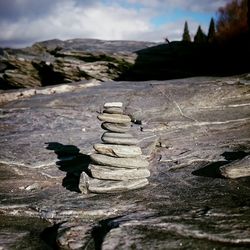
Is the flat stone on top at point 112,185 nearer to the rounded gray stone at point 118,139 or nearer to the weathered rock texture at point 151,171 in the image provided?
the weathered rock texture at point 151,171

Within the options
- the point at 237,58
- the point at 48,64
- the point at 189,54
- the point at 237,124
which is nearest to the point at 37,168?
the point at 237,124

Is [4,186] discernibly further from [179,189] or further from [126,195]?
[179,189]

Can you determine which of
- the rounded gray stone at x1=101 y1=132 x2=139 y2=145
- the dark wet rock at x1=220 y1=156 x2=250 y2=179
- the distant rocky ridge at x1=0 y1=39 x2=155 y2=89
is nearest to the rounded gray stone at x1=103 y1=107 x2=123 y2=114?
the rounded gray stone at x1=101 y1=132 x2=139 y2=145

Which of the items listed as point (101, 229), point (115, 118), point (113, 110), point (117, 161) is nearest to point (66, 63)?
point (113, 110)

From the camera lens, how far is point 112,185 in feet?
29.2

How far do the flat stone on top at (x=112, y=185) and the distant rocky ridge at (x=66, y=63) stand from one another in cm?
1741

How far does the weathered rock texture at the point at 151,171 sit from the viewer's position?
655cm

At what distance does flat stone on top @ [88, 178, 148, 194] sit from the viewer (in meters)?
8.85

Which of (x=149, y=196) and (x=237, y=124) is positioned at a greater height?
(x=237, y=124)

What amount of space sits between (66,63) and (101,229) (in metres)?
20.5

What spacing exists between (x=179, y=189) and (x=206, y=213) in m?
1.84

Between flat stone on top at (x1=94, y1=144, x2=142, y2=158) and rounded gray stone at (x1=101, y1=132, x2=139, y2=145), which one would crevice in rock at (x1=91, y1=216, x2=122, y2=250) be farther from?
rounded gray stone at (x1=101, y1=132, x2=139, y2=145)

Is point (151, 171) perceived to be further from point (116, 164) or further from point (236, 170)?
point (236, 170)

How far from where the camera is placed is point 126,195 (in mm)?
8609
